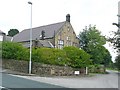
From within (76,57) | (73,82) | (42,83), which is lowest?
(73,82)

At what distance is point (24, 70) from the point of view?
39.3m

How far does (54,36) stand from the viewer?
70.7 meters

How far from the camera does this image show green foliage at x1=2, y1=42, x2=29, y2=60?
137 feet

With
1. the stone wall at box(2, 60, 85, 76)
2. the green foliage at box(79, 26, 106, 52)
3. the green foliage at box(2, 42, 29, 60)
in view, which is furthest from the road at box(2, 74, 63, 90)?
the green foliage at box(79, 26, 106, 52)

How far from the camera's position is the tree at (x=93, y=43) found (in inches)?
3004

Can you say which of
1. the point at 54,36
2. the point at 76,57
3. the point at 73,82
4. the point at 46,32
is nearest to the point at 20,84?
the point at 73,82

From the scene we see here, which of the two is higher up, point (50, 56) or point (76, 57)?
point (50, 56)

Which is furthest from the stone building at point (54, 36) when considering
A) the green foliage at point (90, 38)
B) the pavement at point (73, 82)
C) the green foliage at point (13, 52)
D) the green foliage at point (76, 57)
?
the pavement at point (73, 82)

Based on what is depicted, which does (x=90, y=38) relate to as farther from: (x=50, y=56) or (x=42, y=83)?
(x=42, y=83)

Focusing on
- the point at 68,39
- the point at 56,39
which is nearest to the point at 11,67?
the point at 56,39

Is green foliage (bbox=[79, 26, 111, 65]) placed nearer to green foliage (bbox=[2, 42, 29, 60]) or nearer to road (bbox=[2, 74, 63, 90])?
green foliage (bbox=[2, 42, 29, 60])

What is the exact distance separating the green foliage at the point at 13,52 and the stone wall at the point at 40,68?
1182 millimetres

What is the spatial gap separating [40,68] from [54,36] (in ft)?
108

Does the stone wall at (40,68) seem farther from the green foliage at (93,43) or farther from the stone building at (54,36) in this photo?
the green foliage at (93,43)
